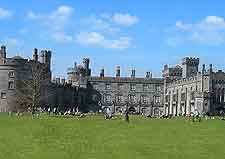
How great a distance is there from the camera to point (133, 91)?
440 feet

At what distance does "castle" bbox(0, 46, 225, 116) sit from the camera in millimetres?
98875

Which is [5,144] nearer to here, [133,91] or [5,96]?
[5,96]

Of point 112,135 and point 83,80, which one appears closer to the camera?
point 112,135

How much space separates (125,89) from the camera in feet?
440

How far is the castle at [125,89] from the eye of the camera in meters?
98.9

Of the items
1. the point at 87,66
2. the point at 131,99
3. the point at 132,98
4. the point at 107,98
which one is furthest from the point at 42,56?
the point at 132,98

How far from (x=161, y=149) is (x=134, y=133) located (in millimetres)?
9457

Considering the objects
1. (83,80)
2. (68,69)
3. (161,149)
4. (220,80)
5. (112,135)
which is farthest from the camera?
(68,69)

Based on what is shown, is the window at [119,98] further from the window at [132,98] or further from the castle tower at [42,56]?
the castle tower at [42,56]

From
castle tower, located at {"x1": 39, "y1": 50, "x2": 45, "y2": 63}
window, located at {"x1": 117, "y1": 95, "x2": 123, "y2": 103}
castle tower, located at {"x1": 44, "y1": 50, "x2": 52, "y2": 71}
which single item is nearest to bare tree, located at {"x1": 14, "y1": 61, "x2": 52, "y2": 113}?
castle tower, located at {"x1": 44, "y1": 50, "x2": 52, "y2": 71}

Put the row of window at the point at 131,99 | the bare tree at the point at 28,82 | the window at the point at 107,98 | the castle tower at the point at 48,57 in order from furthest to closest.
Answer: the row of window at the point at 131,99 → the window at the point at 107,98 → the castle tower at the point at 48,57 → the bare tree at the point at 28,82

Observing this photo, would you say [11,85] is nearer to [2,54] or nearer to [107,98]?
[2,54]

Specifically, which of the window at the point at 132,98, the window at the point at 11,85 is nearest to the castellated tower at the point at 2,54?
the window at the point at 11,85

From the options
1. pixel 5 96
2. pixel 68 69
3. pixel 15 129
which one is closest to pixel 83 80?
pixel 68 69
